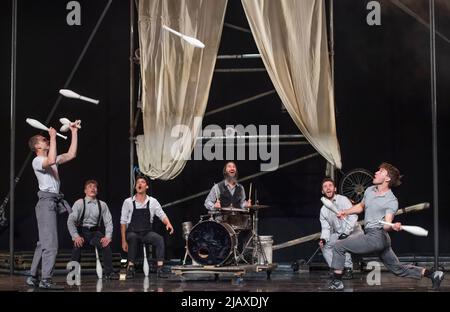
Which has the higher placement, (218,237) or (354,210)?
(354,210)

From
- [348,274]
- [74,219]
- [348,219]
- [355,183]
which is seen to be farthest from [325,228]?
[74,219]

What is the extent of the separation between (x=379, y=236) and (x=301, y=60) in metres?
3.09

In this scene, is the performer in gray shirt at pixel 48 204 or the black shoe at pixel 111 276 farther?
the black shoe at pixel 111 276

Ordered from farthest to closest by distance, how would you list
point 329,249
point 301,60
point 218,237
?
point 301,60 < point 329,249 < point 218,237

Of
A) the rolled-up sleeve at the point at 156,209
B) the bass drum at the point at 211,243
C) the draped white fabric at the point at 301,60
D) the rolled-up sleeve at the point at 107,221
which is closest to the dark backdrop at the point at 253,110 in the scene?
the draped white fabric at the point at 301,60

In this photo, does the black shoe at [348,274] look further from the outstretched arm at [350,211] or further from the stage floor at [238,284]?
A: the outstretched arm at [350,211]

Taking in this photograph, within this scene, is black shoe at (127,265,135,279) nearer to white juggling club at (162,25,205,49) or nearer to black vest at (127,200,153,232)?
black vest at (127,200,153,232)

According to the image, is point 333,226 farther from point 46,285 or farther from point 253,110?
point 46,285

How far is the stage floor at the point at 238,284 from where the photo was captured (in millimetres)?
8641

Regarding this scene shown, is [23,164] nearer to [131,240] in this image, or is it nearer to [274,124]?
[131,240]

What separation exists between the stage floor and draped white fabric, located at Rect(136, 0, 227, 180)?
1.49 metres

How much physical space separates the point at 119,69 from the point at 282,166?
8.36ft

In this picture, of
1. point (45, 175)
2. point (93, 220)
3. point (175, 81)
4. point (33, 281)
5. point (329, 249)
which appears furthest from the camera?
point (175, 81)

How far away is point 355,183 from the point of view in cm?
1145
